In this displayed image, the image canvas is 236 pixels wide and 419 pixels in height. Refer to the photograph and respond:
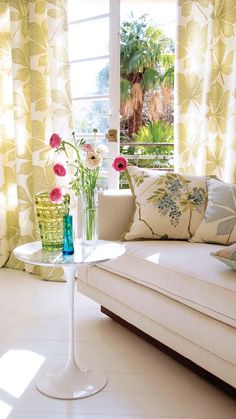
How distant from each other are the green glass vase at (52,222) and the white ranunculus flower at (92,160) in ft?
0.55

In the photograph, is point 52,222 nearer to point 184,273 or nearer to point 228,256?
point 184,273

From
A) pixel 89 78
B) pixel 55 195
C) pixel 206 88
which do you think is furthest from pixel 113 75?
pixel 55 195

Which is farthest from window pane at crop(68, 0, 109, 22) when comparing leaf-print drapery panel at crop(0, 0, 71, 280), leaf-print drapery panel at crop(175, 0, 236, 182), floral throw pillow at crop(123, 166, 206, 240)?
floral throw pillow at crop(123, 166, 206, 240)

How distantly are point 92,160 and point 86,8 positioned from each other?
172cm

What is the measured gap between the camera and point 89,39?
9.39ft

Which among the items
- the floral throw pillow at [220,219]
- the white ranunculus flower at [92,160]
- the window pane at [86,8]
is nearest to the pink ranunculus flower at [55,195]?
the white ranunculus flower at [92,160]

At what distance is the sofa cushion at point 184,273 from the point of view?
1458 mm

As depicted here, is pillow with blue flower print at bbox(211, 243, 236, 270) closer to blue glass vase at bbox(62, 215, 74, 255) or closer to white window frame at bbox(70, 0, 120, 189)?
blue glass vase at bbox(62, 215, 74, 255)

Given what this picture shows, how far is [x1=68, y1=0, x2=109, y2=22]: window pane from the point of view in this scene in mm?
2797

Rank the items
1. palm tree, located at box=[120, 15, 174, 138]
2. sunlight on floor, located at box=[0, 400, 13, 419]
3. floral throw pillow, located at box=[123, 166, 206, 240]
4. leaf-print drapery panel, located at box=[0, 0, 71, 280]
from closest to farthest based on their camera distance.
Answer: sunlight on floor, located at box=[0, 400, 13, 419] → floral throw pillow, located at box=[123, 166, 206, 240] → leaf-print drapery panel, located at box=[0, 0, 71, 280] → palm tree, located at box=[120, 15, 174, 138]

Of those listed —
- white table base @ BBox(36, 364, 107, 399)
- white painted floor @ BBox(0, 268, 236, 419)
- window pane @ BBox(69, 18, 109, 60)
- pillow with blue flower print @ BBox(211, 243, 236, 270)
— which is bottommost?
white painted floor @ BBox(0, 268, 236, 419)

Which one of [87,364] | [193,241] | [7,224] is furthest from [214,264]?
[7,224]

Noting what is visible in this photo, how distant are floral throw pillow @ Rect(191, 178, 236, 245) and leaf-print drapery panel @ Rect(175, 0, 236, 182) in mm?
493

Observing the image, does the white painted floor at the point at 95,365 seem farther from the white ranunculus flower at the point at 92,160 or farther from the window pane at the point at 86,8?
the window pane at the point at 86,8
